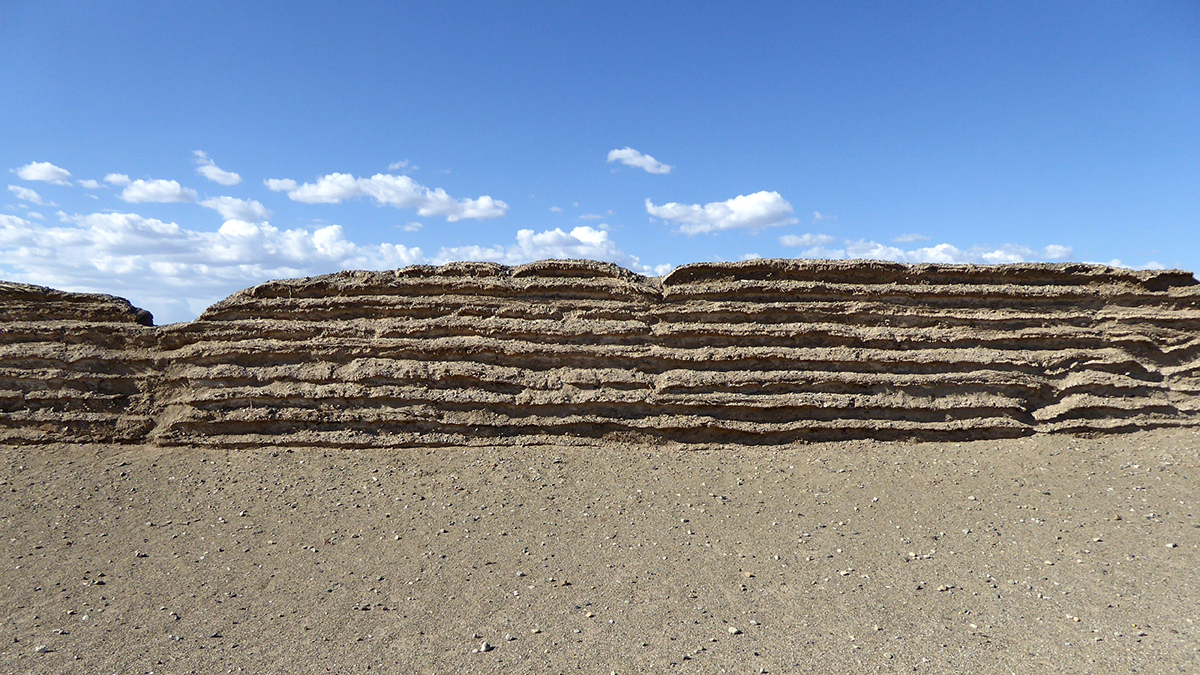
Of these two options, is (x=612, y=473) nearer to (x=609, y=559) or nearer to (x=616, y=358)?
(x=616, y=358)

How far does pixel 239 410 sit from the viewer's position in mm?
7766

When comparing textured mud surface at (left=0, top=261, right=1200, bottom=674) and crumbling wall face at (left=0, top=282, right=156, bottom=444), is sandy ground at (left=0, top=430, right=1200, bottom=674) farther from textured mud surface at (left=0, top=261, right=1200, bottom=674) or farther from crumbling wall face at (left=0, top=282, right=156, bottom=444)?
crumbling wall face at (left=0, top=282, right=156, bottom=444)

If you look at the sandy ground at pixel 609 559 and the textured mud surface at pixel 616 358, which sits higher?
the textured mud surface at pixel 616 358

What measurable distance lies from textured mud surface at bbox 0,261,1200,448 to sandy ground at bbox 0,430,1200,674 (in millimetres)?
326

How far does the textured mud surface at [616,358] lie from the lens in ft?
25.2

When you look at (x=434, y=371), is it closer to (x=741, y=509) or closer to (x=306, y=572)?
(x=306, y=572)

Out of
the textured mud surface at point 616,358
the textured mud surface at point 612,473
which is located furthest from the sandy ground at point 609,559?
the textured mud surface at point 616,358

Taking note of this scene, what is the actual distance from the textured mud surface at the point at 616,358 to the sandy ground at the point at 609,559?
0.33 meters

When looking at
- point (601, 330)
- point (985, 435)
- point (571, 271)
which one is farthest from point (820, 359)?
point (571, 271)

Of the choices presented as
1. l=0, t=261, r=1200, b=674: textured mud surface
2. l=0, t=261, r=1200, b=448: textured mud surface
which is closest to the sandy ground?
l=0, t=261, r=1200, b=674: textured mud surface

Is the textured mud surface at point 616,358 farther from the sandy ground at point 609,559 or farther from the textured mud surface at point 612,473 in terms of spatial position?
the sandy ground at point 609,559

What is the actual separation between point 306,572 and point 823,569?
372cm

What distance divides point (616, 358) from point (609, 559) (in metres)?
2.84

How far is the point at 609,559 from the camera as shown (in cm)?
542
